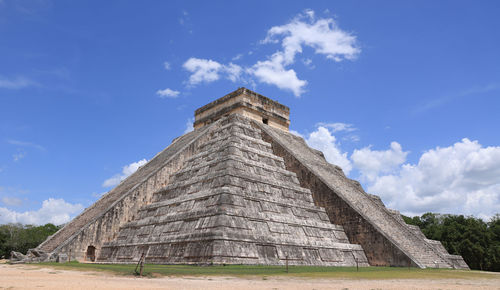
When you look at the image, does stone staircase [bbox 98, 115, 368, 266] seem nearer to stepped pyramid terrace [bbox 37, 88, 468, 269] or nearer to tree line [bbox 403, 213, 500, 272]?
stepped pyramid terrace [bbox 37, 88, 468, 269]

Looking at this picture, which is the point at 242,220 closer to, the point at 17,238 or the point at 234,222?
the point at 234,222

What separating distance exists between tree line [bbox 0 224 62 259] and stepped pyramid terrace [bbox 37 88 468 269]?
23.6m

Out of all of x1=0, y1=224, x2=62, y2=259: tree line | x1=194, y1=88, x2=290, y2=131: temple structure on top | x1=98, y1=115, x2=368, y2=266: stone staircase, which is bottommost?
x1=0, y1=224, x2=62, y2=259: tree line

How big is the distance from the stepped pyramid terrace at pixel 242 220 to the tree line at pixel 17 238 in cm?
2356

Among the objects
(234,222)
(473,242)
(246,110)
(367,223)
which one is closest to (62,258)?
(234,222)

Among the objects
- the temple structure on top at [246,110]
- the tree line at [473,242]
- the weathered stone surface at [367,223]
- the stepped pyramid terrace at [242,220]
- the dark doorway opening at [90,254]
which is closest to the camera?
the stepped pyramid terrace at [242,220]

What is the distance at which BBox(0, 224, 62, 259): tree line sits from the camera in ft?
117

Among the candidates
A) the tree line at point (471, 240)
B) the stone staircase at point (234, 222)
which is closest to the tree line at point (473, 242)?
the tree line at point (471, 240)

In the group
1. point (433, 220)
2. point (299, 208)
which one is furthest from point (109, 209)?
point (433, 220)

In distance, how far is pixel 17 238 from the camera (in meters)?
38.8

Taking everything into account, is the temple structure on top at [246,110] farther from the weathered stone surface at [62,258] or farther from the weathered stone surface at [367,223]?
the weathered stone surface at [62,258]

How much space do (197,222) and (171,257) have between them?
131 cm

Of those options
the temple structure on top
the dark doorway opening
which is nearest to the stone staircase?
the dark doorway opening

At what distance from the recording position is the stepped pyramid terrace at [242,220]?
1168 cm
